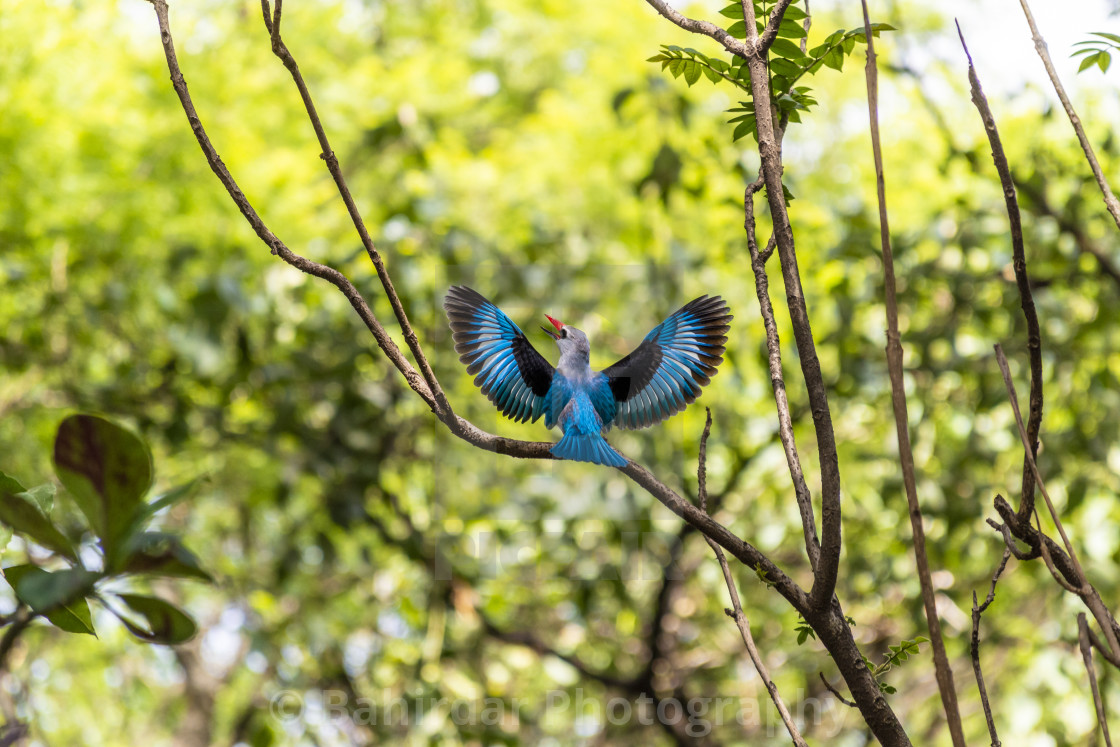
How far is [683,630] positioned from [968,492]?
4.74 ft

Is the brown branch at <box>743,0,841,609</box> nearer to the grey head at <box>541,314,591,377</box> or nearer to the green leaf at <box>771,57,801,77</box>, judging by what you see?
the green leaf at <box>771,57,801,77</box>

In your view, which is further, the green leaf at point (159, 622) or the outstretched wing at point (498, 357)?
the outstretched wing at point (498, 357)

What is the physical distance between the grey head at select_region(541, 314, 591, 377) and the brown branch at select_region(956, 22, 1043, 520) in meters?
0.64

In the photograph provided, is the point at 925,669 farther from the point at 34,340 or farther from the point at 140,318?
the point at 34,340

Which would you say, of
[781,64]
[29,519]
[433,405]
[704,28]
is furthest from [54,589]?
[781,64]

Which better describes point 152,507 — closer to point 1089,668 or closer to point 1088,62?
point 1089,668

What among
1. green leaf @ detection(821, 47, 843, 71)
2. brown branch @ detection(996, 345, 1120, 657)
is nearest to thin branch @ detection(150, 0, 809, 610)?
brown branch @ detection(996, 345, 1120, 657)

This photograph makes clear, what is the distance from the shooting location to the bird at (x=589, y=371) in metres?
1.29

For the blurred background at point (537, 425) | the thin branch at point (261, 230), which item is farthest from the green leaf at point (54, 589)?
the blurred background at point (537, 425)

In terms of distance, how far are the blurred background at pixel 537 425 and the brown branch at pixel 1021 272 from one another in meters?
1.75

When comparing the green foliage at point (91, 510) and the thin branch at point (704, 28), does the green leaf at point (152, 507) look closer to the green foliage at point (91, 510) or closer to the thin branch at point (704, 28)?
the green foliage at point (91, 510)

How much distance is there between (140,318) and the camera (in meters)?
3.94

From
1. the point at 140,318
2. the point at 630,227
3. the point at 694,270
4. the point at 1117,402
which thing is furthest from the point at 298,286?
the point at 1117,402

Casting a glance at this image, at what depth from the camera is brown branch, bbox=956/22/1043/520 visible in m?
0.83
